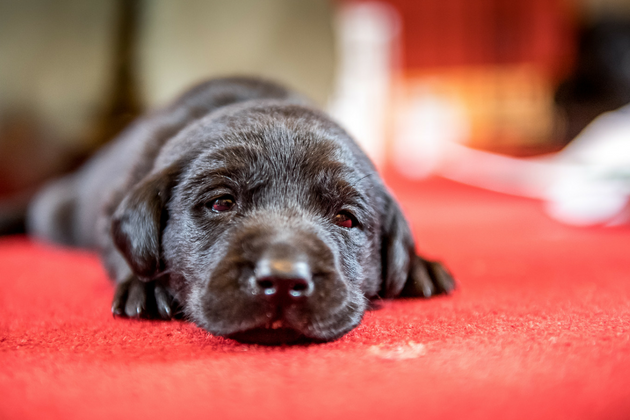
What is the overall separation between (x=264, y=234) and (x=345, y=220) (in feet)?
1.35

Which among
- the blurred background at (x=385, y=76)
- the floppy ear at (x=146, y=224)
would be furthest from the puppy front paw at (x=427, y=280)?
the floppy ear at (x=146, y=224)

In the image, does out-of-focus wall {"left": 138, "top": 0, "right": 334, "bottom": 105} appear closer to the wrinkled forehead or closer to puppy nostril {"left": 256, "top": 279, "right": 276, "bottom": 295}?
the wrinkled forehead

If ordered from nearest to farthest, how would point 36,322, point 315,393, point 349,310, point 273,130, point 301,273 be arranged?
point 315,393 → point 301,273 → point 349,310 → point 36,322 → point 273,130

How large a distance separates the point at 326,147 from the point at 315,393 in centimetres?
95

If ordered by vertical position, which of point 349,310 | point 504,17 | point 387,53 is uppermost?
point 504,17

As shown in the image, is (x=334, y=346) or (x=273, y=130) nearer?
(x=334, y=346)

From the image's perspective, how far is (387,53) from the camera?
12492 millimetres

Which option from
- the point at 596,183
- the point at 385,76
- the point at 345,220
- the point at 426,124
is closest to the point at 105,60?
the point at 345,220

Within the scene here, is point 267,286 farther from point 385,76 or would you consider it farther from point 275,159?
point 385,76

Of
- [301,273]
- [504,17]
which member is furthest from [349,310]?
[504,17]

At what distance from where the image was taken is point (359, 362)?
4.22ft

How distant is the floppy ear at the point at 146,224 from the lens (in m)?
1.84

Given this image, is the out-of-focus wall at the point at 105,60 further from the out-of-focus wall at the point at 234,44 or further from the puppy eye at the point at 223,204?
the puppy eye at the point at 223,204

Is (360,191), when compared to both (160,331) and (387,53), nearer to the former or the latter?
(160,331)
